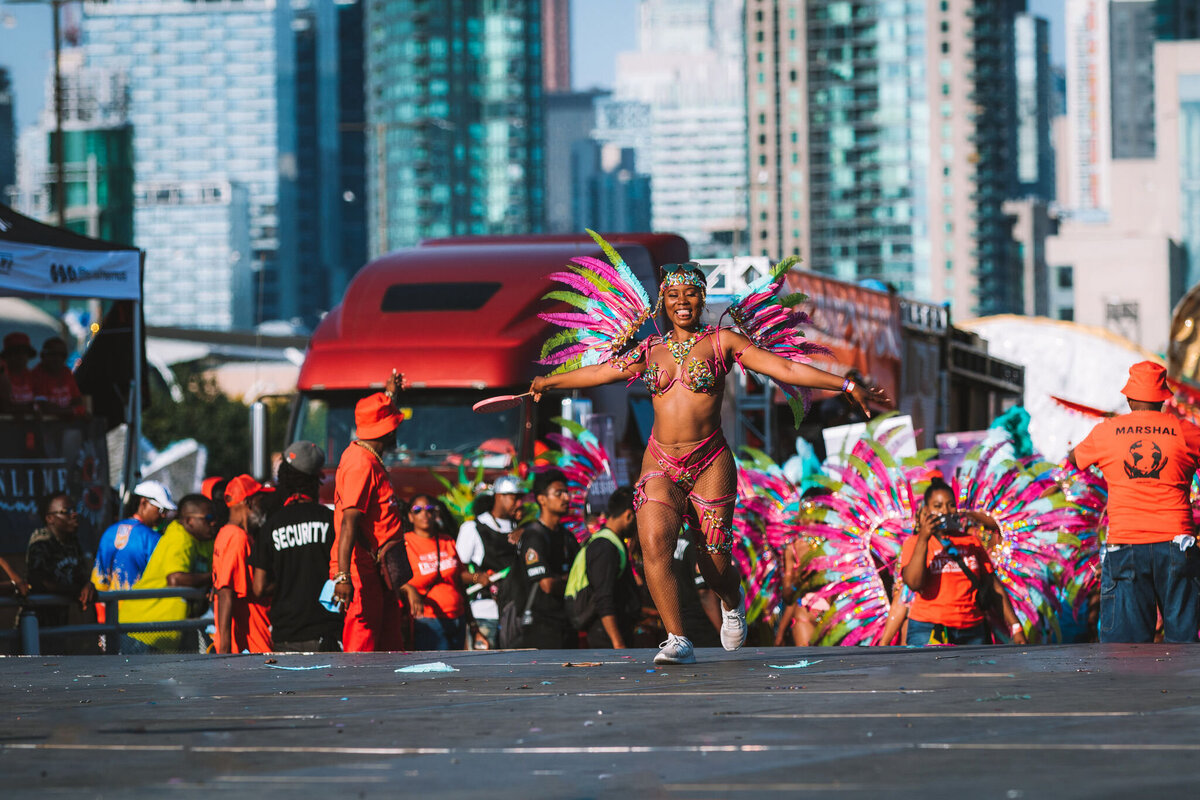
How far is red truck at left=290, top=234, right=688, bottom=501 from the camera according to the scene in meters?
15.8

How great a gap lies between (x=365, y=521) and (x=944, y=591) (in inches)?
129

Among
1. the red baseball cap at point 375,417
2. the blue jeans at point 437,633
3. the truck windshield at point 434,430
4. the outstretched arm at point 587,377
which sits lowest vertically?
the blue jeans at point 437,633

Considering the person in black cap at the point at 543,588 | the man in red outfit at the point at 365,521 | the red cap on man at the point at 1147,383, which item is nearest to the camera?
the man in red outfit at the point at 365,521

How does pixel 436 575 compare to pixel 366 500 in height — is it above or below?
below

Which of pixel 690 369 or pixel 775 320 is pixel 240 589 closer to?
pixel 690 369

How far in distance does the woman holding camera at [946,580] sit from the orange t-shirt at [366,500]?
9.51 feet

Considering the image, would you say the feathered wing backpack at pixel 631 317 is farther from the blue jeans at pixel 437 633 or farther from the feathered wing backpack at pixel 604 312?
the blue jeans at pixel 437 633

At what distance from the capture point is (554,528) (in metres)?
11.4

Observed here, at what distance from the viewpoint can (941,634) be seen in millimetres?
10523

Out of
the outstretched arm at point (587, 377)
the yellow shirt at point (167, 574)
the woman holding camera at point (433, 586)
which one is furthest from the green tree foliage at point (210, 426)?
the outstretched arm at point (587, 377)

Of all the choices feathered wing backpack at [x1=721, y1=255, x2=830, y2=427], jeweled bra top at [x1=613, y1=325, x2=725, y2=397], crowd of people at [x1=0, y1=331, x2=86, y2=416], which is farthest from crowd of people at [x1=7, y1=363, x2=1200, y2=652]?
crowd of people at [x1=0, y1=331, x2=86, y2=416]

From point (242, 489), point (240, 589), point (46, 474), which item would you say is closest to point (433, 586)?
point (242, 489)

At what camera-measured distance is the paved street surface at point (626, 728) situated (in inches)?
198

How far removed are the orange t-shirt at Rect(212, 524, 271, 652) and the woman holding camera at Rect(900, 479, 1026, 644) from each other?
141 inches
